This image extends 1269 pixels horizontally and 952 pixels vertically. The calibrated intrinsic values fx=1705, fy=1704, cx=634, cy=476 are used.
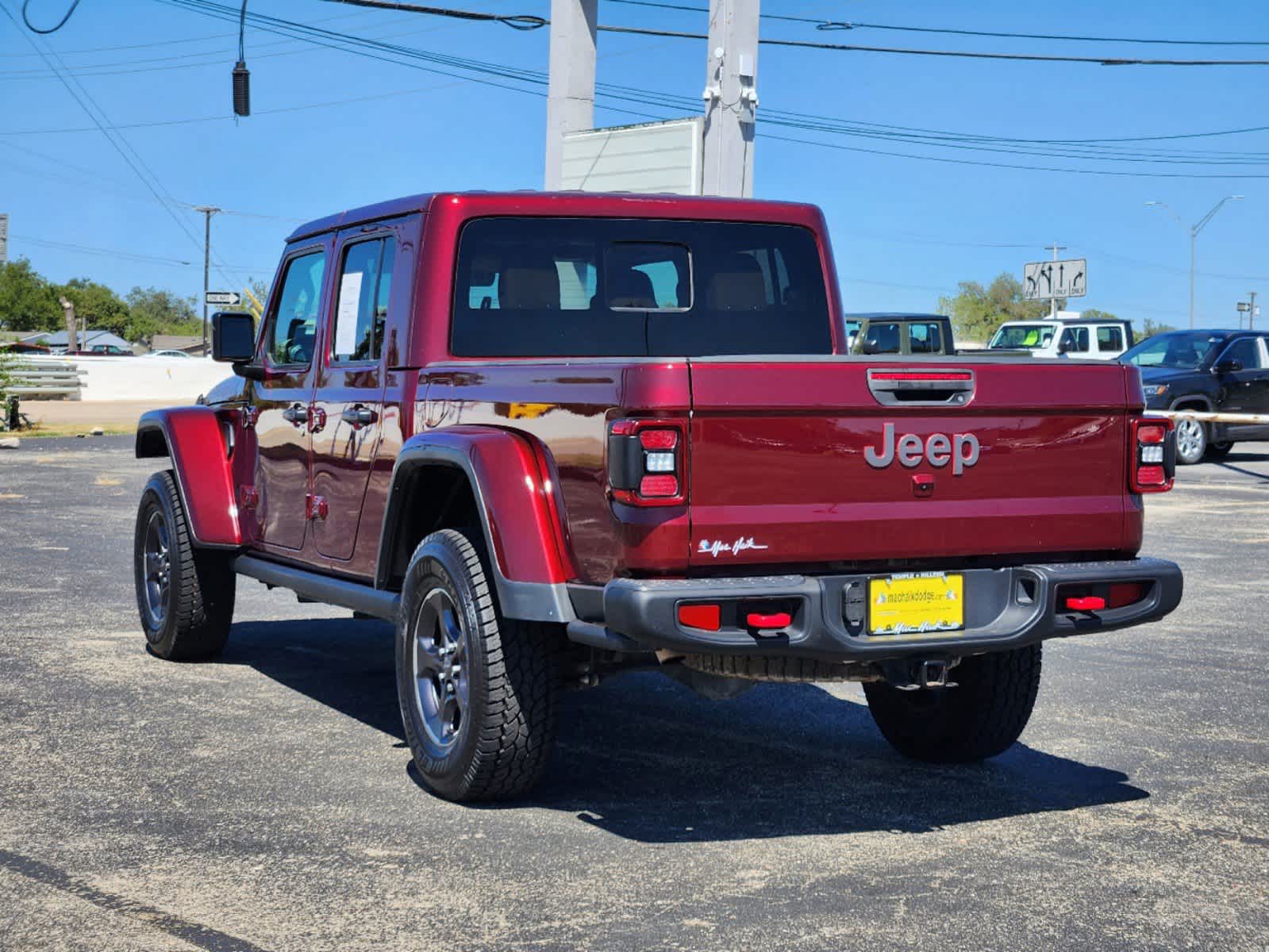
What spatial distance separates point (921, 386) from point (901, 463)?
0.77 feet

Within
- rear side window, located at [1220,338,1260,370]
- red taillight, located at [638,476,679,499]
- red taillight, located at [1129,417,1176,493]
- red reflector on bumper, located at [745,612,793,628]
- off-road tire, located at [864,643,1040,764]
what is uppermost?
rear side window, located at [1220,338,1260,370]

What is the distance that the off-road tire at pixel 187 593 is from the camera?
7922 millimetres

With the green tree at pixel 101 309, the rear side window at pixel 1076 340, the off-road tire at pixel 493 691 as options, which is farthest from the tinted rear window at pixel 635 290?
the green tree at pixel 101 309

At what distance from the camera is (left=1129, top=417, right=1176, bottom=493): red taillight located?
5.41 metres

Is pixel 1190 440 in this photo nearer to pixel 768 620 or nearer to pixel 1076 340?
pixel 1076 340

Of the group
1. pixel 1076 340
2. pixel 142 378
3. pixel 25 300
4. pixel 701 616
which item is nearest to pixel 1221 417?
pixel 1076 340

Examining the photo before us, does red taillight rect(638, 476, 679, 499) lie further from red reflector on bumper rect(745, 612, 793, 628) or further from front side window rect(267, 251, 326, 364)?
front side window rect(267, 251, 326, 364)

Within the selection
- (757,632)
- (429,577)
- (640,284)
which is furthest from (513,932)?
(640,284)

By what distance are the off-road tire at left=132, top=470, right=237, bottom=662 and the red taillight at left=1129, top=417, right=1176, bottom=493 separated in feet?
14.3

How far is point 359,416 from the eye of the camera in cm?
649

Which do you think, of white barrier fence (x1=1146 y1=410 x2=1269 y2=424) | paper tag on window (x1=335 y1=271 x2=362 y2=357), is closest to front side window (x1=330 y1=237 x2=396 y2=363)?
paper tag on window (x1=335 y1=271 x2=362 y2=357)

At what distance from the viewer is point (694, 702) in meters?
7.47

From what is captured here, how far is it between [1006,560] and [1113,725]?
2028 millimetres

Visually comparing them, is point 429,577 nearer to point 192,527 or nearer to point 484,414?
point 484,414
